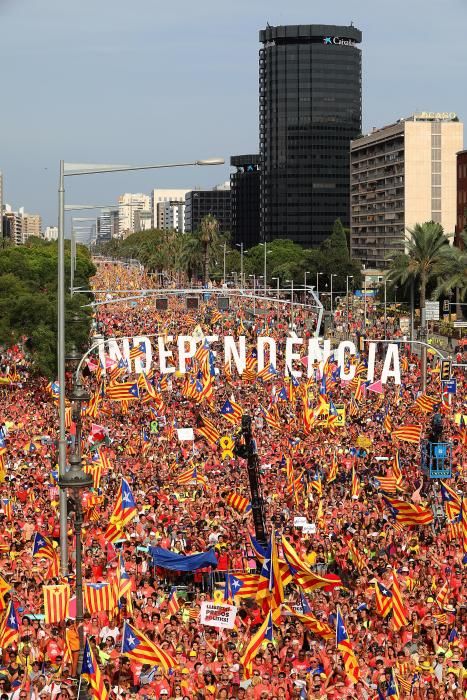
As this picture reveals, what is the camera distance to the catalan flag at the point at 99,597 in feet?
65.3

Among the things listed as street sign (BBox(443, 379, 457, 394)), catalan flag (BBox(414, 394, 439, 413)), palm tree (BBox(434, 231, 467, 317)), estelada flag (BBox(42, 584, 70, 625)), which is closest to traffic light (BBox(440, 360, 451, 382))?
street sign (BBox(443, 379, 457, 394))

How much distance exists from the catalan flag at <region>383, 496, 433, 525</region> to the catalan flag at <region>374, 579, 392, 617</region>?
4.88m

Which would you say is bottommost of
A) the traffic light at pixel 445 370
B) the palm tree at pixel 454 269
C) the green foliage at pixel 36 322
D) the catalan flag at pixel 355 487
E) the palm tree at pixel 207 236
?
the catalan flag at pixel 355 487

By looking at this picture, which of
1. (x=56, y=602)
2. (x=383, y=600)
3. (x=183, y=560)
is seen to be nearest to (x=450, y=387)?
(x=183, y=560)

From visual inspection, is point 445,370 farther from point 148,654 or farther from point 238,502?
point 148,654

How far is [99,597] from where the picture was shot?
1994 centimetres

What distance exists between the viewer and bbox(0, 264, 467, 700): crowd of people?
56.1 feet

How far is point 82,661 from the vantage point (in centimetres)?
1659

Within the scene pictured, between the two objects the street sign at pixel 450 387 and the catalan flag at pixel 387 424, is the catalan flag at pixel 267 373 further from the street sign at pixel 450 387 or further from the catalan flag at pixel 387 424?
the catalan flag at pixel 387 424

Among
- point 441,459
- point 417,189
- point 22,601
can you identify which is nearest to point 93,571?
point 22,601

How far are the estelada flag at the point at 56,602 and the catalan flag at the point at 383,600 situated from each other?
4.86 meters

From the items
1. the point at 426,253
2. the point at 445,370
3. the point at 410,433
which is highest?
the point at 426,253

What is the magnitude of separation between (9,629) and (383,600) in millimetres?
5819

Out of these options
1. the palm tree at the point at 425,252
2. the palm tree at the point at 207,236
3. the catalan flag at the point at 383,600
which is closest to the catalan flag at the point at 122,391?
the catalan flag at the point at 383,600
